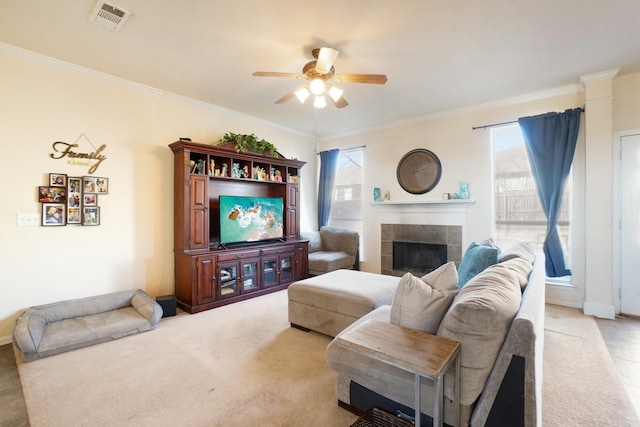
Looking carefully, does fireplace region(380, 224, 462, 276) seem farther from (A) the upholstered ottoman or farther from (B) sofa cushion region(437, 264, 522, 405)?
(B) sofa cushion region(437, 264, 522, 405)

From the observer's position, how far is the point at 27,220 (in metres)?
2.91

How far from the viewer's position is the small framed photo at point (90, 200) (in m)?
3.24

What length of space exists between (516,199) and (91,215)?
5.59m

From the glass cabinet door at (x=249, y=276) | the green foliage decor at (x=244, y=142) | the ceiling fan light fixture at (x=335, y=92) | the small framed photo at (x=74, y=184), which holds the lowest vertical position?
the glass cabinet door at (x=249, y=276)

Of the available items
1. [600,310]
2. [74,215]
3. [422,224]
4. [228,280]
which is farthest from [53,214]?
[600,310]

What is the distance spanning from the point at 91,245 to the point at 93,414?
2.12 metres

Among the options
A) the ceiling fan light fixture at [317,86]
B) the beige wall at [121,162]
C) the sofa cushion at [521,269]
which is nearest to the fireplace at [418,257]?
the beige wall at [121,162]

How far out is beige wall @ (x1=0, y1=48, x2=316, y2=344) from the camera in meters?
2.85

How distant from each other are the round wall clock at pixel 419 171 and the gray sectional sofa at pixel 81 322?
4.20 metres

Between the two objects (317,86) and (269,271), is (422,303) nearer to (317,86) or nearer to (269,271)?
(317,86)

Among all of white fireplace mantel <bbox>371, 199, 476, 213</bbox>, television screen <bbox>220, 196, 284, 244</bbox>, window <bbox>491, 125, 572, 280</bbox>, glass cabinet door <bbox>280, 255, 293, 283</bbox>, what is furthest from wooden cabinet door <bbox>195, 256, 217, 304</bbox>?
window <bbox>491, 125, 572, 280</bbox>

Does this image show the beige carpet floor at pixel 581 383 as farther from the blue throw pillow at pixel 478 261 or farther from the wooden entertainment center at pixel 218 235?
the wooden entertainment center at pixel 218 235

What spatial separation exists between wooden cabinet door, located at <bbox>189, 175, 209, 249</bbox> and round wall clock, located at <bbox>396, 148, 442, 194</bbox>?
10.9 feet

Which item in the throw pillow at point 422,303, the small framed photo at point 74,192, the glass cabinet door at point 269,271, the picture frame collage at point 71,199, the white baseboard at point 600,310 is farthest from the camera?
the glass cabinet door at point 269,271
